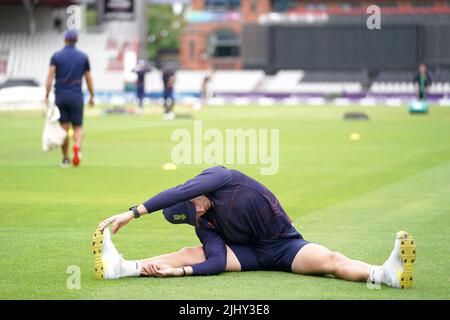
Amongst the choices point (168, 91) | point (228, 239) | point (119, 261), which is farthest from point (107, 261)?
point (168, 91)

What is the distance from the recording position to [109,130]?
34.1m

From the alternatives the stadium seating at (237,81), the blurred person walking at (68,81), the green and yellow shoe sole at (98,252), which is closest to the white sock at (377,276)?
the green and yellow shoe sole at (98,252)

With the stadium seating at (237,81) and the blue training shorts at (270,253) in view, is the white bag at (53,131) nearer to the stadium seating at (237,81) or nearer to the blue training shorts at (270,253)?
the blue training shorts at (270,253)

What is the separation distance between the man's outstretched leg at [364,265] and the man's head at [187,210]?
938 millimetres

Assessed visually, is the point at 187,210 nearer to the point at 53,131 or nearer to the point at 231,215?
the point at 231,215

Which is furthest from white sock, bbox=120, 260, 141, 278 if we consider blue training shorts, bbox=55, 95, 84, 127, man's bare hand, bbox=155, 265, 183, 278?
blue training shorts, bbox=55, 95, 84, 127

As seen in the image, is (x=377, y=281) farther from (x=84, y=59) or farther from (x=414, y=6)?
(x=414, y=6)

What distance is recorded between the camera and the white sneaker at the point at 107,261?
31.0 ft

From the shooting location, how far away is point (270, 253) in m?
9.90

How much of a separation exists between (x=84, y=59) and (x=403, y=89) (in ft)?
196

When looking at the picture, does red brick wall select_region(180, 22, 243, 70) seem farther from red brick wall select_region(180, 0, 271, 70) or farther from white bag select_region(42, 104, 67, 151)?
white bag select_region(42, 104, 67, 151)

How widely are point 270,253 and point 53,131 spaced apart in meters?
11.7

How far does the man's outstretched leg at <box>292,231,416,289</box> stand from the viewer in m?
8.91

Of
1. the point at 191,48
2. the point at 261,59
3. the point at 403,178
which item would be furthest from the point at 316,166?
the point at 191,48
